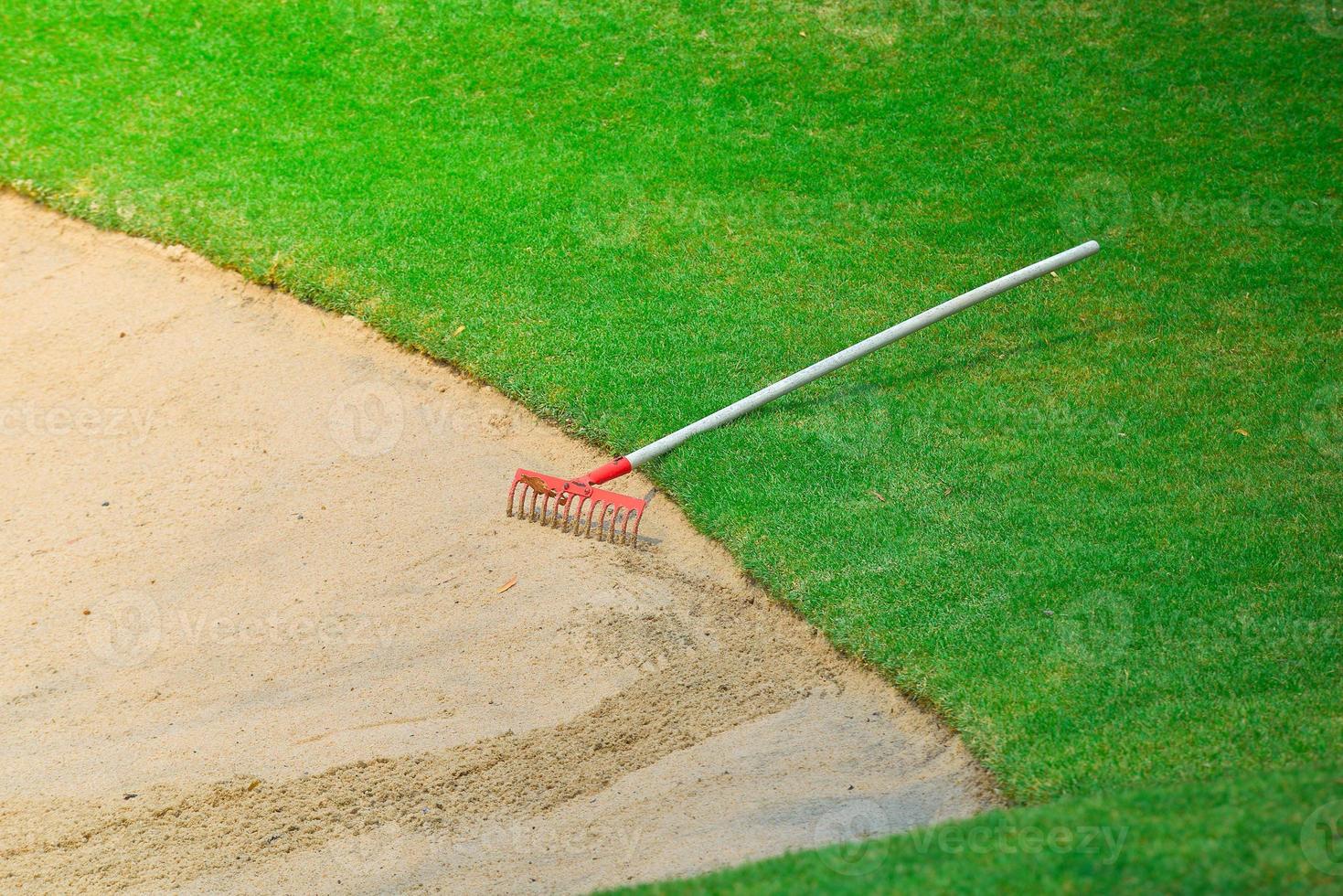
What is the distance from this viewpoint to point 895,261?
32.4 ft

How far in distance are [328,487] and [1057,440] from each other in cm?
493

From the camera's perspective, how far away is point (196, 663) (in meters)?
7.02

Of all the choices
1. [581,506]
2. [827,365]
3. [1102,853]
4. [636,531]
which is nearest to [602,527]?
[581,506]

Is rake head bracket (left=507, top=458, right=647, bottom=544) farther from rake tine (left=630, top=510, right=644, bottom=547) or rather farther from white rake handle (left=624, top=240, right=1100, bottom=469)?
white rake handle (left=624, top=240, right=1100, bottom=469)

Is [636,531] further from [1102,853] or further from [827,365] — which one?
[1102,853]

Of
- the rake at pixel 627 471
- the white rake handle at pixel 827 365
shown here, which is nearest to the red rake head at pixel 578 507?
the rake at pixel 627 471

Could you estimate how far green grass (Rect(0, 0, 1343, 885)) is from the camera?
21.2 feet

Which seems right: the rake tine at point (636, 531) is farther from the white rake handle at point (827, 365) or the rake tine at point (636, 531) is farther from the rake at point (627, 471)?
the white rake handle at point (827, 365)

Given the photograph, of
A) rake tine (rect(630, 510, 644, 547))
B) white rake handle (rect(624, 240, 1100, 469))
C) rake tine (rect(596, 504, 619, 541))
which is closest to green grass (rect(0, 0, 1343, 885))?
white rake handle (rect(624, 240, 1100, 469))

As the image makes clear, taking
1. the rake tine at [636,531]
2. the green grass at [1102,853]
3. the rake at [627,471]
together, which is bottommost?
the green grass at [1102,853]

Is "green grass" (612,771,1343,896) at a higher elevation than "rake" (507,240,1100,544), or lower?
lower

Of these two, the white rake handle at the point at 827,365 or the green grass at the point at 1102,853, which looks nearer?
the green grass at the point at 1102,853

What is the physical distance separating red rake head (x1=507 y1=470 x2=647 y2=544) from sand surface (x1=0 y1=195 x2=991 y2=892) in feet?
0.31

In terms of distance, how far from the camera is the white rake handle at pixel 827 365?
805 cm
